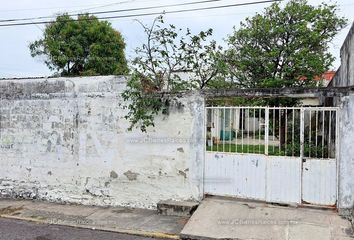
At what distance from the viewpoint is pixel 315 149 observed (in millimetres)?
6855

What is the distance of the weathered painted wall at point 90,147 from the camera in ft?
24.0

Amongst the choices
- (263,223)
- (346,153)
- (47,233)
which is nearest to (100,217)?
(47,233)

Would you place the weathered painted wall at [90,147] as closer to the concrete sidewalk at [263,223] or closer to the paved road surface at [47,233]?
the concrete sidewalk at [263,223]

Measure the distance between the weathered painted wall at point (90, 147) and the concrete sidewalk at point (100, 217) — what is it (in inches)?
13.5

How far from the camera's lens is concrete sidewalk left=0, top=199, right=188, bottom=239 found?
20.7ft

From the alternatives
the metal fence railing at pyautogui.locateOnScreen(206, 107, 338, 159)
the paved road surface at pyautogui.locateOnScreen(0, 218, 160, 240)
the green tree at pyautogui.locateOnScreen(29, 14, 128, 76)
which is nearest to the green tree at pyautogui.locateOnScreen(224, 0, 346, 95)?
the metal fence railing at pyautogui.locateOnScreen(206, 107, 338, 159)

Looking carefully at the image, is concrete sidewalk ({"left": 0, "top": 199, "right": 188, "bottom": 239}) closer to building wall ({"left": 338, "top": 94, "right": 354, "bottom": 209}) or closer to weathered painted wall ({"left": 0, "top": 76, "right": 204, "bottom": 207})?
weathered painted wall ({"left": 0, "top": 76, "right": 204, "bottom": 207})

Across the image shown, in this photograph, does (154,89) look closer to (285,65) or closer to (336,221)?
(336,221)

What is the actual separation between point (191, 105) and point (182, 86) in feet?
1.92

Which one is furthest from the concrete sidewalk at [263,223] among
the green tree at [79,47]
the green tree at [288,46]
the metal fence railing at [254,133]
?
the green tree at [79,47]

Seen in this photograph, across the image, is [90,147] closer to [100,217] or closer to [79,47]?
[100,217]

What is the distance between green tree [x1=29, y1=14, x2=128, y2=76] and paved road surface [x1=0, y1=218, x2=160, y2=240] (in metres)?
16.4

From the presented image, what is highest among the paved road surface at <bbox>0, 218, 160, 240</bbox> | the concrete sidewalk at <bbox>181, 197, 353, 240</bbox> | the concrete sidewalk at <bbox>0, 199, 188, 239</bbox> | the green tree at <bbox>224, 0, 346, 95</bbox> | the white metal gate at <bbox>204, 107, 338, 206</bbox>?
the green tree at <bbox>224, 0, 346, 95</bbox>

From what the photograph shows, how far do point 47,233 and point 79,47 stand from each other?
18014 millimetres
